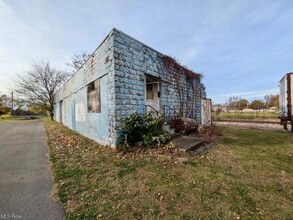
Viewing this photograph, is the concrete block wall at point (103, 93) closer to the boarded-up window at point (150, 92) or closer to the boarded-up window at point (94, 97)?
the boarded-up window at point (94, 97)

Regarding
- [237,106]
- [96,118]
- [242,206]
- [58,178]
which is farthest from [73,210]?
[237,106]

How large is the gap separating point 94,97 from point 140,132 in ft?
9.86

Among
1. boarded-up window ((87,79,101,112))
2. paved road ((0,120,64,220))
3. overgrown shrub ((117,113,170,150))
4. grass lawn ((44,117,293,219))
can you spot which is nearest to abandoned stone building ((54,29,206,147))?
boarded-up window ((87,79,101,112))

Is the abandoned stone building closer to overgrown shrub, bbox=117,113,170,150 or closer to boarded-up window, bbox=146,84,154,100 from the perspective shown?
boarded-up window, bbox=146,84,154,100

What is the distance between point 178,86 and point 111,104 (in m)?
4.62

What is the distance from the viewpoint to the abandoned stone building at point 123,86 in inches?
217

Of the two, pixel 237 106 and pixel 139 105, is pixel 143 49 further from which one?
pixel 237 106

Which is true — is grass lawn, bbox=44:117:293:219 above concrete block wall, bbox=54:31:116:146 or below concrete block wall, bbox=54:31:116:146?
below

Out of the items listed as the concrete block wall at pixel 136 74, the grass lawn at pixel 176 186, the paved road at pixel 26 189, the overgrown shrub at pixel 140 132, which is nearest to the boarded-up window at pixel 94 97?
the concrete block wall at pixel 136 74

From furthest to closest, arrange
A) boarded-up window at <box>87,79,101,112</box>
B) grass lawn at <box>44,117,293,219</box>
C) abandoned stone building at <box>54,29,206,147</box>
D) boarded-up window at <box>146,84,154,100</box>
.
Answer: boarded-up window at <box>146,84,154,100</box> → boarded-up window at <box>87,79,101,112</box> → abandoned stone building at <box>54,29,206,147</box> → grass lawn at <box>44,117,293,219</box>

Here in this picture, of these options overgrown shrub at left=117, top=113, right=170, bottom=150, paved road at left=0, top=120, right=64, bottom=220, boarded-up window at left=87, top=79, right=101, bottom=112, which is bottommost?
paved road at left=0, top=120, right=64, bottom=220

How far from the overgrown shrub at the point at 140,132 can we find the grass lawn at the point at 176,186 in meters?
0.72

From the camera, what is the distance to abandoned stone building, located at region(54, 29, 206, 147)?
5.52 metres

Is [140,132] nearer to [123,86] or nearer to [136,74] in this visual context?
[123,86]
